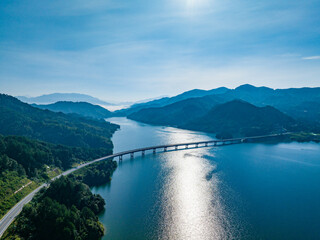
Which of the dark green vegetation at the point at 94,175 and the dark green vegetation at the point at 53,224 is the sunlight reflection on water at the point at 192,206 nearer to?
the dark green vegetation at the point at 53,224

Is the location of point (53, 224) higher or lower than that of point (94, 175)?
higher

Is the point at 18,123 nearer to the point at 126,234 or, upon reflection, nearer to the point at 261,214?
the point at 126,234

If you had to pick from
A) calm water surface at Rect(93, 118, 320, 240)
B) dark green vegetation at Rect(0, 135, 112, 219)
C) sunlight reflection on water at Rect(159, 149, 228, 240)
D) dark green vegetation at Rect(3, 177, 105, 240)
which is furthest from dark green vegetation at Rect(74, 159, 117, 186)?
dark green vegetation at Rect(3, 177, 105, 240)

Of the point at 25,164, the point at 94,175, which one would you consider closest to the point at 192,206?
the point at 94,175

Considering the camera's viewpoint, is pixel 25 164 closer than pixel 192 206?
No

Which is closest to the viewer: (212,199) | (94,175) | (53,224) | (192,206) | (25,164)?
(53,224)

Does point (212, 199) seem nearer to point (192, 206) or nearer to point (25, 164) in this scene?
point (192, 206)
